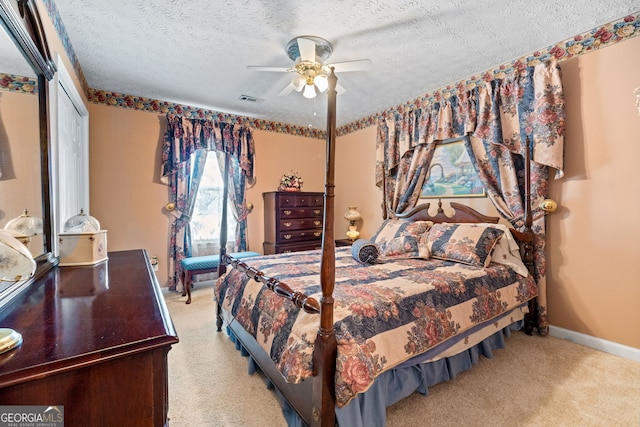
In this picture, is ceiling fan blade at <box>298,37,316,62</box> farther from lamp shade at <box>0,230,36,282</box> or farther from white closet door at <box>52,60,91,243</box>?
lamp shade at <box>0,230,36,282</box>

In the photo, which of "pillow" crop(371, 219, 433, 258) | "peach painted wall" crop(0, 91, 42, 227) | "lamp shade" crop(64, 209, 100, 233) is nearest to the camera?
"peach painted wall" crop(0, 91, 42, 227)

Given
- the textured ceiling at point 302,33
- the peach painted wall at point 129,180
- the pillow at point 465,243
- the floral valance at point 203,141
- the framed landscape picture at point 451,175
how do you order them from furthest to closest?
the floral valance at point 203,141
the peach painted wall at point 129,180
the framed landscape picture at point 451,175
the pillow at point 465,243
the textured ceiling at point 302,33

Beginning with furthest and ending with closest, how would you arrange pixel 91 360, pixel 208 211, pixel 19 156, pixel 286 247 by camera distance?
pixel 286 247, pixel 208 211, pixel 19 156, pixel 91 360

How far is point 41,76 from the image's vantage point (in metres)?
1.53

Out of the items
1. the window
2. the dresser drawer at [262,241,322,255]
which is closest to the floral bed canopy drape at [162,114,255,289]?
the window

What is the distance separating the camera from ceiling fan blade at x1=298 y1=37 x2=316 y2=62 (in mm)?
2211

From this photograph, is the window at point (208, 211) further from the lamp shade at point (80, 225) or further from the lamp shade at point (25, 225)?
the lamp shade at point (25, 225)

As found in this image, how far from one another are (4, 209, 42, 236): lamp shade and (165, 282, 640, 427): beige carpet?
4.12ft

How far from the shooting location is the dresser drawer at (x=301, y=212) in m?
4.40

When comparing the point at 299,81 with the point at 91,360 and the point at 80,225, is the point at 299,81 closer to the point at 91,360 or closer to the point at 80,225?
the point at 80,225

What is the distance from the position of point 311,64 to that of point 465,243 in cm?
207

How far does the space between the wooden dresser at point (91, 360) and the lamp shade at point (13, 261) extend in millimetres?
164

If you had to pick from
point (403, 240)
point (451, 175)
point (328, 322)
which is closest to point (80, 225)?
point (328, 322)

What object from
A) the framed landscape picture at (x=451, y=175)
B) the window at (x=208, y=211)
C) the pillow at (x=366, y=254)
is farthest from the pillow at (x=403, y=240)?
the window at (x=208, y=211)
